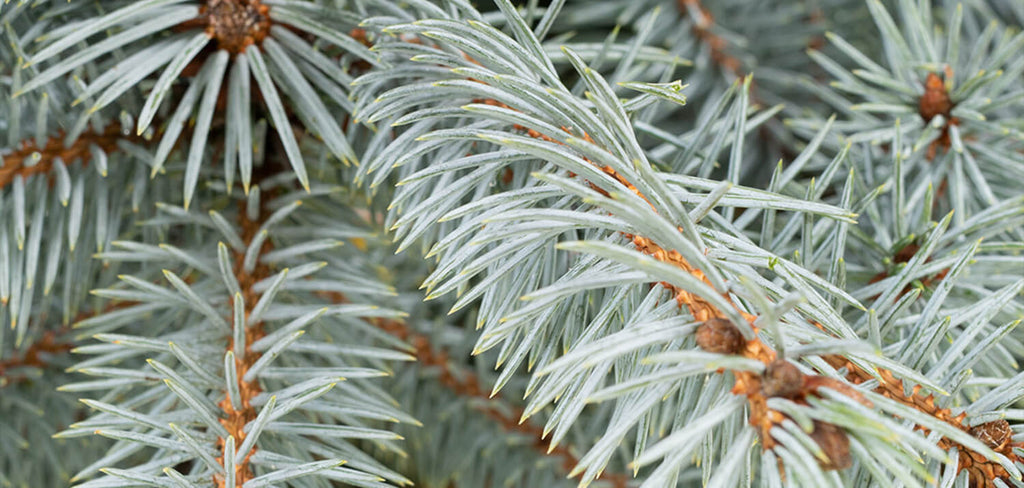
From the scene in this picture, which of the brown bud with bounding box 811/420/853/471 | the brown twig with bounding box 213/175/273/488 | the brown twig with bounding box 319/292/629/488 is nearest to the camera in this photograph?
the brown bud with bounding box 811/420/853/471

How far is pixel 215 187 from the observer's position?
42cm

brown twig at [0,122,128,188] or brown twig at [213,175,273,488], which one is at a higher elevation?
brown twig at [0,122,128,188]

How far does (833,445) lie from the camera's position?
0.74 feet

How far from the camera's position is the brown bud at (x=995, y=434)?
29cm

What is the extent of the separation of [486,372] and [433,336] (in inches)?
1.8

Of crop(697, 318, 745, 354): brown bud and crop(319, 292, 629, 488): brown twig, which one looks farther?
crop(319, 292, 629, 488): brown twig

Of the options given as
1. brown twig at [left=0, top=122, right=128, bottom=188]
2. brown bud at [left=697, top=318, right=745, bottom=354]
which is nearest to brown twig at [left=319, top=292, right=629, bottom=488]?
brown twig at [left=0, top=122, right=128, bottom=188]

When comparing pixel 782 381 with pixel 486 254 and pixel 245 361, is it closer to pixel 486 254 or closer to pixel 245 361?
pixel 486 254

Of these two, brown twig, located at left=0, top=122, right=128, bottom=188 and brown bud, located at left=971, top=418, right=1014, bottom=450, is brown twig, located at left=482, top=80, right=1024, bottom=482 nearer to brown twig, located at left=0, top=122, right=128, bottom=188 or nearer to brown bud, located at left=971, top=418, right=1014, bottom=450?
brown bud, located at left=971, top=418, right=1014, bottom=450

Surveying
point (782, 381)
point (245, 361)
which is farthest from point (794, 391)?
point (245, 361)

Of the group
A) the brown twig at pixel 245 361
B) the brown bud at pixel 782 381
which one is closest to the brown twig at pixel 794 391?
the brown bud at pixel 782 381

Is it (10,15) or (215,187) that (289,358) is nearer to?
Result: (215,187)

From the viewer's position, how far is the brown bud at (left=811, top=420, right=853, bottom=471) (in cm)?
22

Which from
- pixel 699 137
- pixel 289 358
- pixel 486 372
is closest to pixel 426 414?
pixel 486 372
